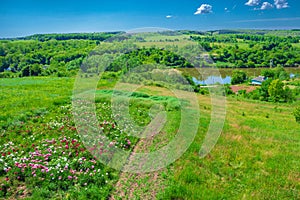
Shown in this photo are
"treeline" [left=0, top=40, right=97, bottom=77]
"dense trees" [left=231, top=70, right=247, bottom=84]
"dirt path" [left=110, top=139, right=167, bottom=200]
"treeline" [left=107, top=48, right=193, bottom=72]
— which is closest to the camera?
"dirt path" [left=110, top=139, right=167, bottom=200]

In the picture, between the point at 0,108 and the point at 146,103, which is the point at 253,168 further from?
the point at 0,108

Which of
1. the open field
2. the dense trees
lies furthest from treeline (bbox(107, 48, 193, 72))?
the dense trees

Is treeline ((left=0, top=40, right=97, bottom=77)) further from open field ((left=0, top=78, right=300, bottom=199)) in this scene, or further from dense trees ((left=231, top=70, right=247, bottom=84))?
dense trees ((left=231, top=70, right=247, bottom=84))

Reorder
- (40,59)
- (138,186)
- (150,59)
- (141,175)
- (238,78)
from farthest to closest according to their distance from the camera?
(40,59) < (238,78) < (150,59) < (141,175) < (138,186)

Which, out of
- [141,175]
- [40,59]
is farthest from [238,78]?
[141,175]

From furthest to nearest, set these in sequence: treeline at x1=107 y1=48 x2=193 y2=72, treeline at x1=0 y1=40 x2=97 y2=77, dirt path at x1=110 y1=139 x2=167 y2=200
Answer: treeline at x1=0 y1=40 x2=97 y2=77, treeline at x1=107 y1=48 x2=193 y2=72, dirt path at x1=110 y1=139 x2=167 y2=200

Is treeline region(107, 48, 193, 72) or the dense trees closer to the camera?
treeline region(107, 48, 193, 72)

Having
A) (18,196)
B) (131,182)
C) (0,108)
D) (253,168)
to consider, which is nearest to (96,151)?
(131,182)

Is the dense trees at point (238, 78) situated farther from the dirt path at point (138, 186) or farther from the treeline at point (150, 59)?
the dirt path at point (138, 186)

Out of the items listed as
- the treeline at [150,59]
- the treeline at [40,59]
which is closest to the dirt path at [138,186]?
the treeline at [150,59]

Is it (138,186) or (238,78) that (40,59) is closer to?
(238,78)

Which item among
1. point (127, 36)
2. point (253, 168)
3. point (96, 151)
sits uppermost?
point (127, 36)
